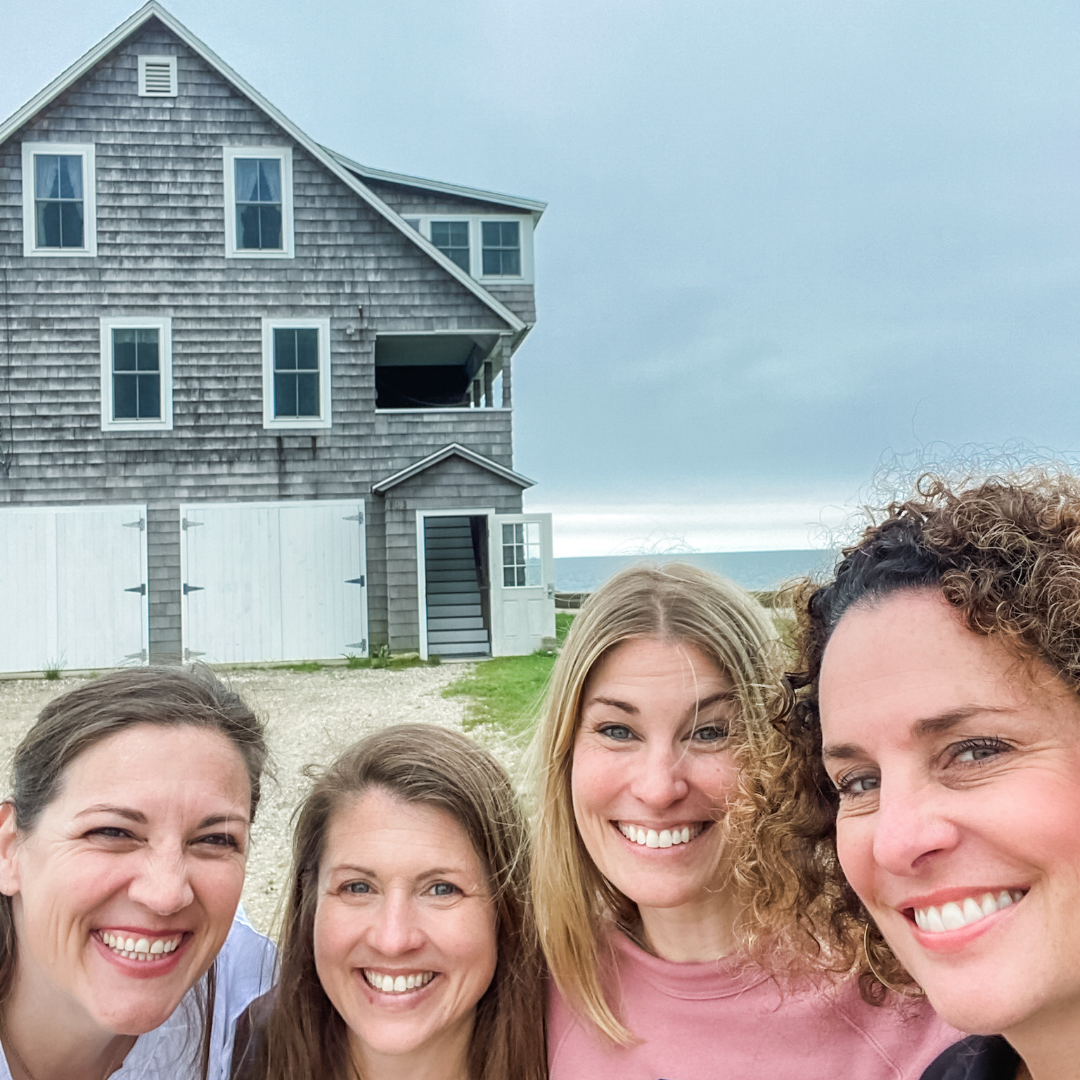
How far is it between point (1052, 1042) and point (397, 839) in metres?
1.35

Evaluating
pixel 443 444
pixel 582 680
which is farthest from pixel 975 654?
pixel 443 444

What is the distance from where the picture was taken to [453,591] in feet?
48.3

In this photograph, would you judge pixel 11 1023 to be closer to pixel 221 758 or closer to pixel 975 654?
pixel 221 758

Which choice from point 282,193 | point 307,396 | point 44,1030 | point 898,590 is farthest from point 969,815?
point 282,193

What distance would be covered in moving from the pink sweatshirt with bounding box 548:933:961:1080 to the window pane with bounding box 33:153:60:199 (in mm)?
15053

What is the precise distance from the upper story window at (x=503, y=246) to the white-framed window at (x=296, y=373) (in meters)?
3.53

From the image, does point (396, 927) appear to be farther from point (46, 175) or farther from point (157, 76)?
point (157, 76)

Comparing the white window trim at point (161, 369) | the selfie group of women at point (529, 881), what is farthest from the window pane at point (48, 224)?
the selfie group of women at point (529, 881)

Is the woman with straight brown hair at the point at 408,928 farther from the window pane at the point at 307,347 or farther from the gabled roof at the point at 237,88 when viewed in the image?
the window pane at the point at 307,347

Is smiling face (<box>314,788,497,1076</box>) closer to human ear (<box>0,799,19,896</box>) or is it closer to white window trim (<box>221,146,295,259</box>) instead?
human ear (<box>0,799,19,896</box>)

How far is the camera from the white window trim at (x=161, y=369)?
1398 centimetres

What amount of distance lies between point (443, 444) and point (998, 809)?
43.4 feet

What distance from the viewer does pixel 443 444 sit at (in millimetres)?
14281

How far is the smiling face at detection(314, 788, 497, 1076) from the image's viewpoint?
86.0 inches
